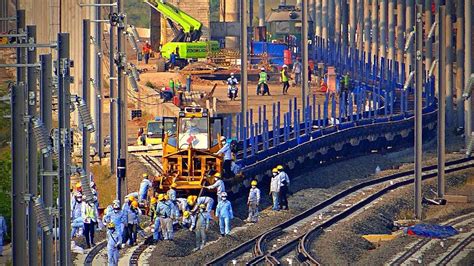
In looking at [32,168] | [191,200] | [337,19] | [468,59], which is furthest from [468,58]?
[32,168]

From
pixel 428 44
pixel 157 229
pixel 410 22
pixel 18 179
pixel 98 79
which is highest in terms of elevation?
pixel 410 22

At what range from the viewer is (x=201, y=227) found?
38.2 metres

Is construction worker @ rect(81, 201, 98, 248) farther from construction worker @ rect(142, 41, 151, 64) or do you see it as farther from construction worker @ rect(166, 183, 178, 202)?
construction worker @ rect(142, 41, 151, 64)

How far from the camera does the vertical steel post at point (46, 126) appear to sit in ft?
88.1

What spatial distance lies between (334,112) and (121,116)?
17.1 metres

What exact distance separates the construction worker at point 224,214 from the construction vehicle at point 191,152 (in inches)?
85.3

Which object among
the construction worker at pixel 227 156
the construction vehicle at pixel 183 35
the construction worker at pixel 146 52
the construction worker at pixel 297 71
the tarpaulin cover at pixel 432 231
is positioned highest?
the construction vehicle at pixel 183 35

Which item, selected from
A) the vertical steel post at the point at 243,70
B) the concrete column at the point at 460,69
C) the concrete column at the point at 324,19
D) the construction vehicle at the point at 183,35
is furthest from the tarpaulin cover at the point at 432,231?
the concrete column at the point at 324,19

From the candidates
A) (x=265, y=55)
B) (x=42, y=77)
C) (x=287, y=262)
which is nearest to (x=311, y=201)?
(x=287, y=262)

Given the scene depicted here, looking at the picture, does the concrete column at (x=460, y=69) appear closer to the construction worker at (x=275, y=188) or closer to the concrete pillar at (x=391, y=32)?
the concrete pillar at (x=391, y=32)

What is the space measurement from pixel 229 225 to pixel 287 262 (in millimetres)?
3725

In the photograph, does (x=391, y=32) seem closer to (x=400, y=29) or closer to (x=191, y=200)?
(x=400, y=29)

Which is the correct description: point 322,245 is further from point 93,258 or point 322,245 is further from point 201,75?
point 201,75

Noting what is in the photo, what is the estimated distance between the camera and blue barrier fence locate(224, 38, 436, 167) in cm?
5233
